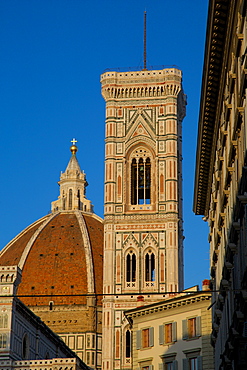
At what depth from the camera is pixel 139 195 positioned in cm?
6281

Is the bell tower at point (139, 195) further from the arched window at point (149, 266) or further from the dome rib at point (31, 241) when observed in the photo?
the dome rib at point (31, 241)

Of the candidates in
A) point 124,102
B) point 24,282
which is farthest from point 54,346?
point 24,282

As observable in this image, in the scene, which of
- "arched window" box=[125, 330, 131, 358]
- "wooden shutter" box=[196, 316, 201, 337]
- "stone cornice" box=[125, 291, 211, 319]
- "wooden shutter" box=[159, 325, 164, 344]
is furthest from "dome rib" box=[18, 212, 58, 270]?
"wooden shutter" box=[196, 316, 201, 337]

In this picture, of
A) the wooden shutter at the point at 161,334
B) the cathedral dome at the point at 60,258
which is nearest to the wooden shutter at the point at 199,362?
the wooden shutter at the point at 161,334

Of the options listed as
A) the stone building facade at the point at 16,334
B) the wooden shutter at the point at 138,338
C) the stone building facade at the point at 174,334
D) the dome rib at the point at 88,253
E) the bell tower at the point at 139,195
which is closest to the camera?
the stone building facade at the point at 174,334

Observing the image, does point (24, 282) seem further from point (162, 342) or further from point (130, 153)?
point (162, 342)

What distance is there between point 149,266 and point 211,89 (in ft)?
122

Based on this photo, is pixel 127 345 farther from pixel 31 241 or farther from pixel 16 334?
pixel 31 241

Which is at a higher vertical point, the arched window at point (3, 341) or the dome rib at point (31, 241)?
the dome rib at point (31, 241)

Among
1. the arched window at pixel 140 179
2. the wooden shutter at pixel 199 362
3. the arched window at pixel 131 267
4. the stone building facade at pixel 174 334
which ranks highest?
the arched window at pixel 140 179

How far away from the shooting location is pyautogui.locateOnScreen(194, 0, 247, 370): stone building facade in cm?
1794

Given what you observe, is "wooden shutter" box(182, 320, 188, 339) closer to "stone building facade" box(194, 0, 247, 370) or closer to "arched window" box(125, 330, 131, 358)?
"stone building facade" box(194, 0, 247, 370)

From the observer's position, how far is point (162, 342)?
3731cm

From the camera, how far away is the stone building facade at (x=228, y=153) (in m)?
17.9
